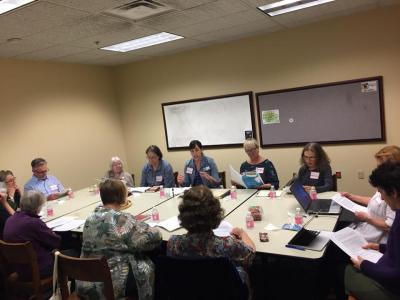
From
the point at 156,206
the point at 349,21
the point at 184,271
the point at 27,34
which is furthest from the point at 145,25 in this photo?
the point at 184,271

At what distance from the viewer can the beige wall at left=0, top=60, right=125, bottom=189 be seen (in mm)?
4582

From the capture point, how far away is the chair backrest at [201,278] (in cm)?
162

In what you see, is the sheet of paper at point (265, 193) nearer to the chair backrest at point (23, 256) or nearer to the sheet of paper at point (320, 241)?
the sheet of paper at point (320, 241)

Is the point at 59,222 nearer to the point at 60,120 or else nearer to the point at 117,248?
the point at 117,248

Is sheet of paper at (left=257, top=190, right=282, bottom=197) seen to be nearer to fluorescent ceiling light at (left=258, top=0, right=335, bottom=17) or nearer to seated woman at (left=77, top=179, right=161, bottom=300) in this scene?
seated woman at (left=77, top=179, right=161, bottom=300)

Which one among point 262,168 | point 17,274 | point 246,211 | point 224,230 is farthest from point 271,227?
point 17,274

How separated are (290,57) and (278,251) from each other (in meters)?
3.35

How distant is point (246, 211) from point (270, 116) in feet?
7.80

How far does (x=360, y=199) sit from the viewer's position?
2.71 m

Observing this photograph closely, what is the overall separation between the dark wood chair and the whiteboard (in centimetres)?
343

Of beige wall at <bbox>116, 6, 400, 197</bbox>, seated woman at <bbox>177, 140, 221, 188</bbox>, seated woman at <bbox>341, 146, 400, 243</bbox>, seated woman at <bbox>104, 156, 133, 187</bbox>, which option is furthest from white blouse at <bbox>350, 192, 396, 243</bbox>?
seated woman at <bbox>104, 156, 133, 187</bbox>

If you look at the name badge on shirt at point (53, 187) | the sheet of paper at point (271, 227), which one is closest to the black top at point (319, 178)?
the sheet of paper at point (271, 227)

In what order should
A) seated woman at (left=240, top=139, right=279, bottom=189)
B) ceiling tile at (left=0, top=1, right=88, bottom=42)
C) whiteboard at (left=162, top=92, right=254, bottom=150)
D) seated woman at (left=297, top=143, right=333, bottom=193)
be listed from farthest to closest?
whiteboard at (left=162, top=92, right=254, bottom=150) < seated woman at (left=240, top=139, right=279, bottom=189) < seated woman at (left=297, top=143, right=333, bottom=193) < ceiling tile at (left=0, top=1, right=88, bottom=42)

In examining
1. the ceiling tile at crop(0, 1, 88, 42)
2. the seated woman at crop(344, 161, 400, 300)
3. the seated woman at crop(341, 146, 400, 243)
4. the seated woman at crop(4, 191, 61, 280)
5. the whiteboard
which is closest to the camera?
the seated woman at crop(344, 161, 400, 300)
